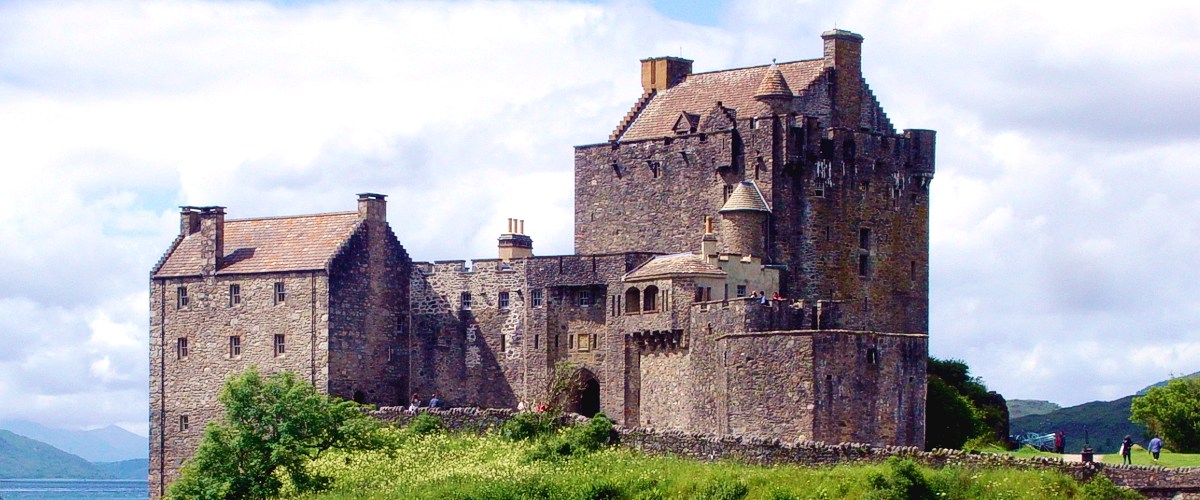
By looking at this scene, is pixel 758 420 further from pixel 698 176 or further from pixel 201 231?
pixel 201 231

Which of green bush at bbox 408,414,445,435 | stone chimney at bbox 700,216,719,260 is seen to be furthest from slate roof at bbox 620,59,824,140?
green bush at bbox 408,414,445,435

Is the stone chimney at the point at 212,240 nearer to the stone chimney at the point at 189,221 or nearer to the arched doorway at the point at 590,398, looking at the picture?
the stone chimney at the point at 189,221

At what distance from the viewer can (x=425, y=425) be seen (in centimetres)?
8162

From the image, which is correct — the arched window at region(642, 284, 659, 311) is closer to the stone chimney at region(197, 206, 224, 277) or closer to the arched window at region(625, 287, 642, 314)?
the arched window at region(625, 287, 642, 314)

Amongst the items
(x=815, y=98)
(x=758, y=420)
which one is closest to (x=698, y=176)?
(x=815, y=98)

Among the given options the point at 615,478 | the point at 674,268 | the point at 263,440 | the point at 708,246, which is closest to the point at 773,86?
the point at 708,246

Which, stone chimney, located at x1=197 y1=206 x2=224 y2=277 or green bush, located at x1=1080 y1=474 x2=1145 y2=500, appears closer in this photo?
green bush, located at x1=1080 y1=474 x2=1145 y2=500

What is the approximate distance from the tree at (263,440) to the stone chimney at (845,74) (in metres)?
22.9

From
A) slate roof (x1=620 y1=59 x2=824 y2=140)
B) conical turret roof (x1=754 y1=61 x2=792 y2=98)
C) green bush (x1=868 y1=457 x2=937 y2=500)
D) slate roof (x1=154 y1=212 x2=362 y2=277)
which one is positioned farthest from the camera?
slate roof (x1=154 y1=212 x2=362 y2=277)

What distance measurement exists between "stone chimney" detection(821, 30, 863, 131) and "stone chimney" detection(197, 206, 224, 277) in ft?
80.9

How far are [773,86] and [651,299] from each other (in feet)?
31.5

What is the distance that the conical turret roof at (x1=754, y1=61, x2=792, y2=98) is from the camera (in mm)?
83375

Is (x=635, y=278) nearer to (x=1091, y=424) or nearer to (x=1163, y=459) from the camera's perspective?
(x=1163, y=459)

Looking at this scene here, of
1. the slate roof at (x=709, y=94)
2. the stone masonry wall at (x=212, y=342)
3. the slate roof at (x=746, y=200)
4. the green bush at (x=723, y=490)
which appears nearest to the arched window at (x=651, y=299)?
the slate roof at (x=746, y=200)
